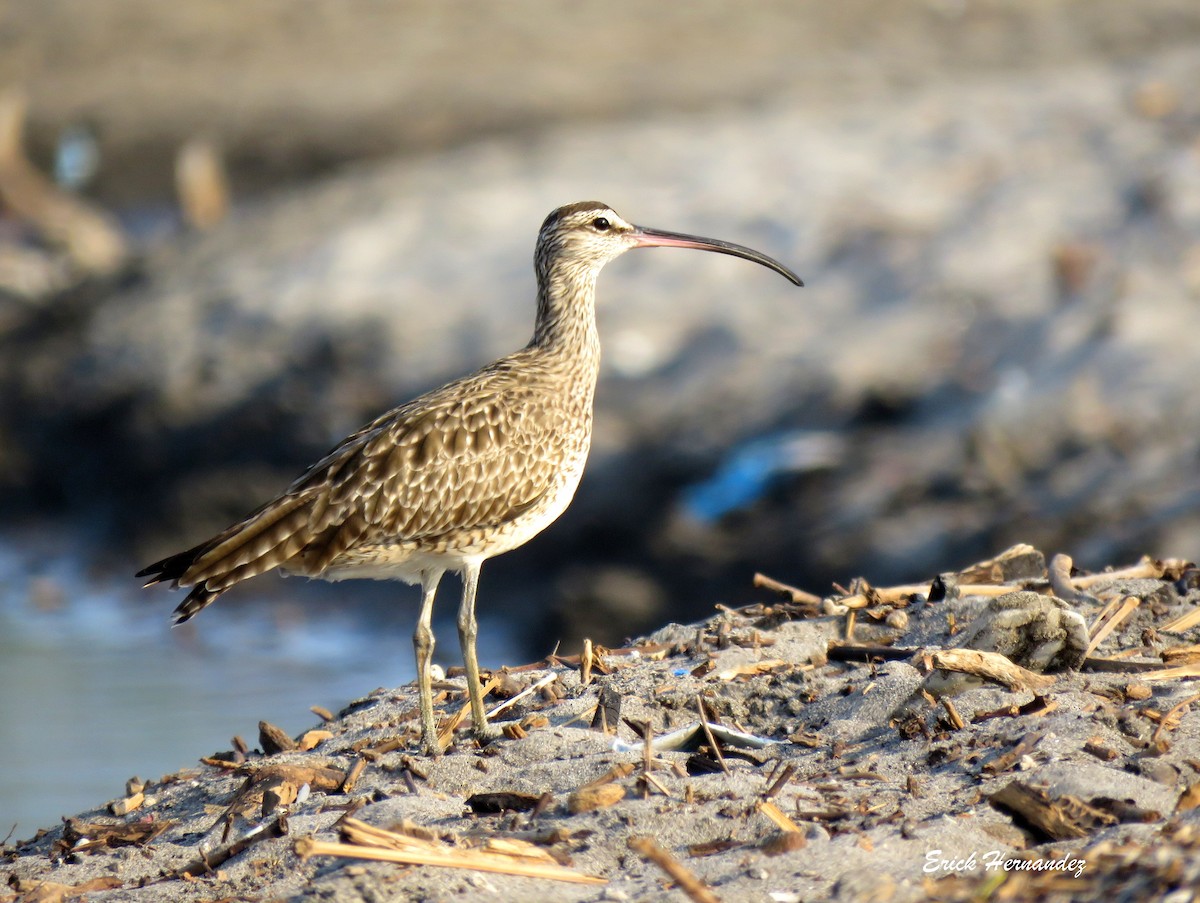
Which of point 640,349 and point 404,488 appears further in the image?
point 640,349

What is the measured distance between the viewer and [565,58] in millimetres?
26938

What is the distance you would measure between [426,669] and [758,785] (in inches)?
70.8

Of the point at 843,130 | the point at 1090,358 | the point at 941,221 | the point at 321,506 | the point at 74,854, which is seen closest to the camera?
the point at 74,854

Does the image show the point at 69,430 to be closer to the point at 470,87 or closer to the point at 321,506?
the point at 470,87

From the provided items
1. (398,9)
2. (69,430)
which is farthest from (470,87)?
(69,430)

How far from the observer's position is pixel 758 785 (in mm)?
5879

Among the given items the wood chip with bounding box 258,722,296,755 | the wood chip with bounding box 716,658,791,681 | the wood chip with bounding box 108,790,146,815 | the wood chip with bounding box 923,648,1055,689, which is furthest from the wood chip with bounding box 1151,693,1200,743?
the wood chip with bounding box 108,790,146,815

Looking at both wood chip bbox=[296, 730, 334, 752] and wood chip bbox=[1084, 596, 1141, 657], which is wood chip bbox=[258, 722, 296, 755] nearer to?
wood chip bbox=[296, 730, 334, 752]

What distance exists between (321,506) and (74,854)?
5.66 ft

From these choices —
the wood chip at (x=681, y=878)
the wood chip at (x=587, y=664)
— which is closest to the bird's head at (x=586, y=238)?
the wood chip at (x=587, y=664)

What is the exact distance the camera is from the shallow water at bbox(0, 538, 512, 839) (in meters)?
11.5

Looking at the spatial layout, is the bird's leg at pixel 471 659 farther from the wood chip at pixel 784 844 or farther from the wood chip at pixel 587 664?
the wood chip at pixel 784 844

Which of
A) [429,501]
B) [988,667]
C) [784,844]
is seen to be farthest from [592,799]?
[429,501]

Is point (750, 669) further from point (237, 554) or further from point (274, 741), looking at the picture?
point (237, 554)
